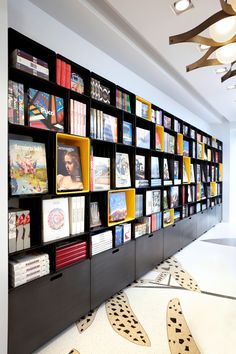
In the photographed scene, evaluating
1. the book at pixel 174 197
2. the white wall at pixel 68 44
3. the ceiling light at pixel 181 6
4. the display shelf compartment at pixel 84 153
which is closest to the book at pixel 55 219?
the display shelf compartment at pixel 84 153

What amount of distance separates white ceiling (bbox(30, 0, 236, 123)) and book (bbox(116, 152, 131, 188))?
129cm

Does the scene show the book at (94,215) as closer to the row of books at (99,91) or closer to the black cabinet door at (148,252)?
the black cabinet door at (148,252)

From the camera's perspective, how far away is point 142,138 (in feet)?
10.8

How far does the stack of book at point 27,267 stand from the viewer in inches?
68.0

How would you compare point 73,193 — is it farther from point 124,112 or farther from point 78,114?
point 124,112

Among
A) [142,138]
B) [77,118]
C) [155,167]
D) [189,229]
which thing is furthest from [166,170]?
[77,118]

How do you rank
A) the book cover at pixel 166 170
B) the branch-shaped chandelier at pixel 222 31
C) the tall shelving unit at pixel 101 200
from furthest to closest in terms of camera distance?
the book cover at pixel 166 170 < the tall shelving unit at pixel 101 200 < the branch-shaped chandelier at pixel 222 31

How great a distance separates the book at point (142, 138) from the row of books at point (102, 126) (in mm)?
485

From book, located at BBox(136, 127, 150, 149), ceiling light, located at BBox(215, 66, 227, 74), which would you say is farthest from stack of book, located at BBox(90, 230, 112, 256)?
ceiling light, located at BBox(215, 66, 227, 74)

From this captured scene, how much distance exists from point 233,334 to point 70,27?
3251 mm

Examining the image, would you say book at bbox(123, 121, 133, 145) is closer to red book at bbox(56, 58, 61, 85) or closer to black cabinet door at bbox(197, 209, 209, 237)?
red book at bbox(56, 58, 61, 85)

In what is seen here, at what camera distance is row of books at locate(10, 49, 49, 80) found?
1804mm

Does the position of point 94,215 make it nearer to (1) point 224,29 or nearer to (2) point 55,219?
(2) point 55,219

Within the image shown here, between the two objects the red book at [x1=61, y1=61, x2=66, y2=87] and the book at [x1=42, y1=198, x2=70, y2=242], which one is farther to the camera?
the red book at [x1=61, y1=61, x2=66, y2=87]
